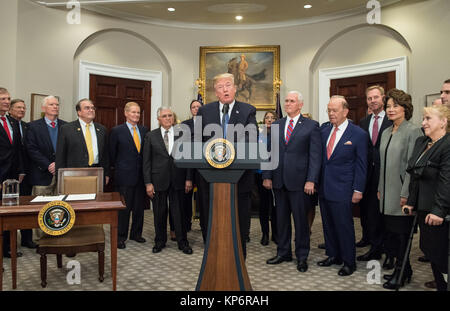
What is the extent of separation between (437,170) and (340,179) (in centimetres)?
99

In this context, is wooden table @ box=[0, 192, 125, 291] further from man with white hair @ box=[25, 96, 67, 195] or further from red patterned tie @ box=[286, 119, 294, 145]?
red patterned tie @ box=[286, 119, 294, 145]

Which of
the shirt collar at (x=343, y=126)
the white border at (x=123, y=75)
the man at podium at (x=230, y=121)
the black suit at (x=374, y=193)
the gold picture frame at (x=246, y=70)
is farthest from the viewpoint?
the gold picture frame at (x=246, y=70)

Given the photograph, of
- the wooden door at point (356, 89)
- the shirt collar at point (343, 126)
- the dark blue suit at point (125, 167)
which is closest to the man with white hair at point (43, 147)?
the dark blue suit at point (125, 167)

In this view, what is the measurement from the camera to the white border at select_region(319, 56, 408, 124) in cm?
615

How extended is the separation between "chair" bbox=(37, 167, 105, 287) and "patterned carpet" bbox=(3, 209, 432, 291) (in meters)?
0.19

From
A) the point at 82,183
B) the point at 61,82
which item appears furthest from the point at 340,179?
the point at 61,82

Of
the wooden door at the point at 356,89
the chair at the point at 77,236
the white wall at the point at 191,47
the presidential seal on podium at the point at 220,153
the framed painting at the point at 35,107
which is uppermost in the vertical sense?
the white wall at the point at 191,47

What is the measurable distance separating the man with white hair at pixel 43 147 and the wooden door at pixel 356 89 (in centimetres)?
496

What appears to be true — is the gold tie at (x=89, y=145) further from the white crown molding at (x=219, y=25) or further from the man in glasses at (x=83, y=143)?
the white crown molding at (x=219, y=25)

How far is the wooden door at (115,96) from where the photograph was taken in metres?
6.93

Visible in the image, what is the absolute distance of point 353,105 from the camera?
22.8ft

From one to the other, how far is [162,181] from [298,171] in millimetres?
1561

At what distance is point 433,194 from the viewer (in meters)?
2.71

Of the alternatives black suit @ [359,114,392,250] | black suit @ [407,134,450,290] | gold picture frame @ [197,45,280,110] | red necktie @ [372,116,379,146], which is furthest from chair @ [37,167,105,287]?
gold picture frame @ [197,45,280,110]
